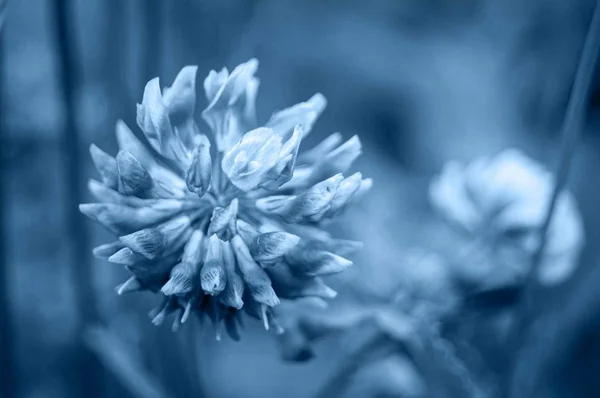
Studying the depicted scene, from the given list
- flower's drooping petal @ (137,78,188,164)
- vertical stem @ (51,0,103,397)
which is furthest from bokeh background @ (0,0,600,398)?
flower's drooping petal @ (137,78,188,164)

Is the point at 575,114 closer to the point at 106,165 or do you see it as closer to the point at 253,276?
the point at 253,276

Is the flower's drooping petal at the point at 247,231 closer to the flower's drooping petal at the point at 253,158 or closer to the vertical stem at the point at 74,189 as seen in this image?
the flower's drooping petal at the point at 253,158

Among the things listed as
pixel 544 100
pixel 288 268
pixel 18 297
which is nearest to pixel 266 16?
pixel 544 100

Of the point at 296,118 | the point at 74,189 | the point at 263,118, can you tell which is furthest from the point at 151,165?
the point at 263,118

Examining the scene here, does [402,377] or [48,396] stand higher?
[402,377]

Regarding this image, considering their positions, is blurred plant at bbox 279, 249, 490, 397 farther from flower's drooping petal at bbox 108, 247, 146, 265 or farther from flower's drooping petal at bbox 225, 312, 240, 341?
flower's drooping petal at bbox 108, 247, 146, 265

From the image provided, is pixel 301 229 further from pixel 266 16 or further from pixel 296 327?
pixel 266 16

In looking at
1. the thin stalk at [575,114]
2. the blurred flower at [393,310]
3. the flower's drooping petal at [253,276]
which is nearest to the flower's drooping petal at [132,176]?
the flower's drooping petal at [253,276]
